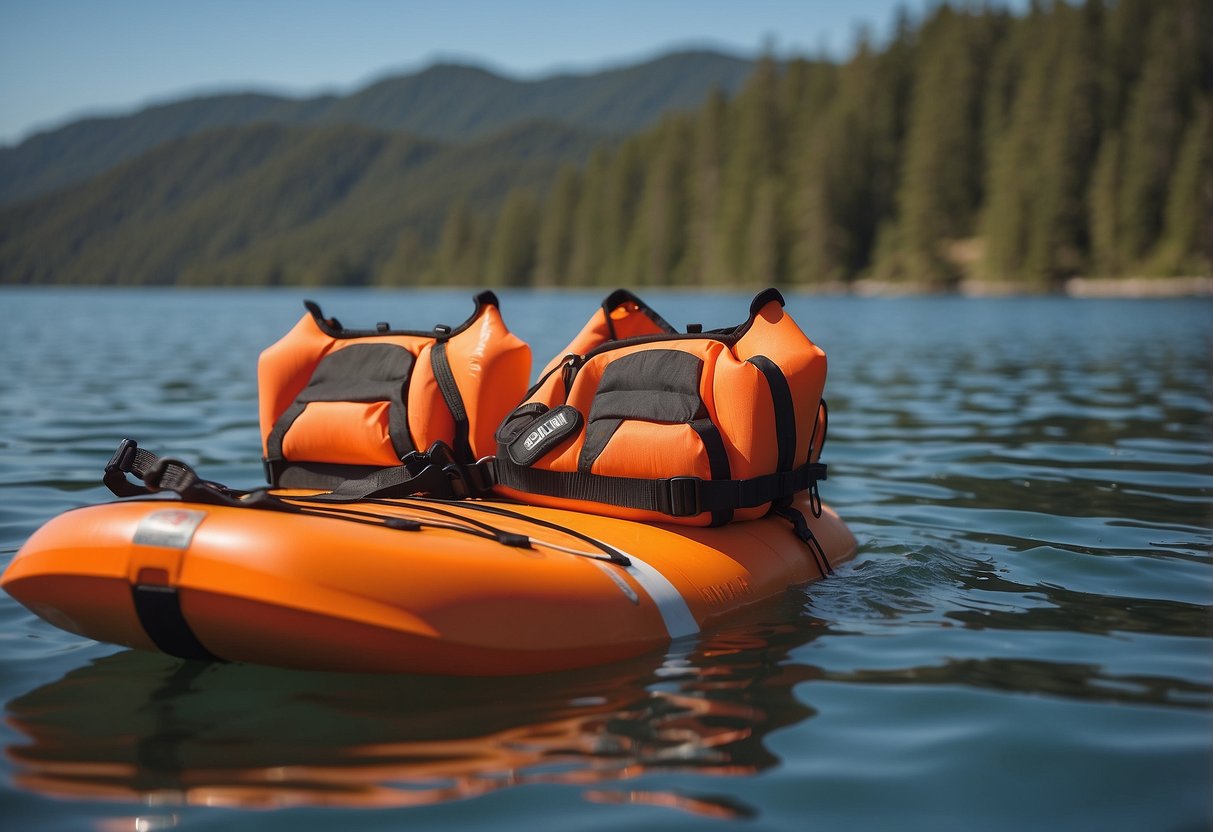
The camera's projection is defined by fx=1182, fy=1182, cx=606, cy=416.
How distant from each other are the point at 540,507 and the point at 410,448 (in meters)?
0.69

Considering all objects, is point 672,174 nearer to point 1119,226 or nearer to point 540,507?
point 1119,226

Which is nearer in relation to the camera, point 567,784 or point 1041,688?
point 567,784

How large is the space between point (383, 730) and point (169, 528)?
997 millimetres

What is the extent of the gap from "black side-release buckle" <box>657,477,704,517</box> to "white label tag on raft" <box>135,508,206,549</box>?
1.82m

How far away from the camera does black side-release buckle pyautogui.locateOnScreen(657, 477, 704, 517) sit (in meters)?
4.79

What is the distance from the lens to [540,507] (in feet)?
17.0

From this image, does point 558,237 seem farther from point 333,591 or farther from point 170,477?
point 333,591

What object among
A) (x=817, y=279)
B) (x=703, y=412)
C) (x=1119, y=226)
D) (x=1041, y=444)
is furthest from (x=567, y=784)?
(x=817, y=279)

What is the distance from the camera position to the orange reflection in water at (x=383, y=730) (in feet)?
10.5

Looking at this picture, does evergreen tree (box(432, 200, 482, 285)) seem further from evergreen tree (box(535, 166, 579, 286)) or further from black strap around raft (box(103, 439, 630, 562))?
black strap around raft (box(103, 439, 630, 562))

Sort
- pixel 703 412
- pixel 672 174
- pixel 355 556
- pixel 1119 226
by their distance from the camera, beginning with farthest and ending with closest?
pixel 672 174 → pixel 1119 226 → pixel 703 412 → pixel 355 556

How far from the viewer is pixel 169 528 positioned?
387cm

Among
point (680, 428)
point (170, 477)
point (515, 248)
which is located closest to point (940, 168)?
point (515, 248)

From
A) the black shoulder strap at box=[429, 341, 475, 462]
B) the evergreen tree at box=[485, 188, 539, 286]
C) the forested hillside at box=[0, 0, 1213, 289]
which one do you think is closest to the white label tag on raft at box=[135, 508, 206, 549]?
the black shoulder strap at box=[429, 341, 475, 462]
